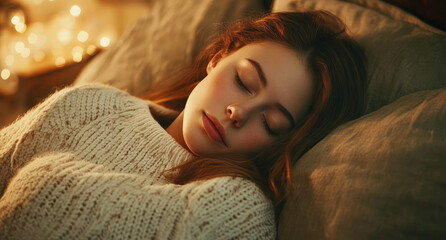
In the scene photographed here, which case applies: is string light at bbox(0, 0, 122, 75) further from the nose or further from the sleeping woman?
the nose

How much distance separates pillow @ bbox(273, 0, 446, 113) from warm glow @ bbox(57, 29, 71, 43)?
2.32m

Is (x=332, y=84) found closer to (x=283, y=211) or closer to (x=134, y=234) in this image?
(x=283, y=211)

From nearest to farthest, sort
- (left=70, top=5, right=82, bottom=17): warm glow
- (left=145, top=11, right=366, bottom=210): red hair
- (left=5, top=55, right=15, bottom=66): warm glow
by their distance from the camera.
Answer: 1. (left=145, top=11, right=366, bottom=210): red hair
2. (left=5, top=55, right=15, bottom=66): warm glow
3. (left=70, top=5, right=82, bottom=17): warm glow

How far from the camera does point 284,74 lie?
88 cm

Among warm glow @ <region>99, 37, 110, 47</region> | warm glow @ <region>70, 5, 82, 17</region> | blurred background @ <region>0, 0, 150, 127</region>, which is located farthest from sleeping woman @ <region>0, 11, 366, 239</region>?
warm glow @ <region>70, 5, 82, 17</region>

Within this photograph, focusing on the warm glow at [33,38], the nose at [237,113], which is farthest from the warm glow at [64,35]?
the nose at [237,113]

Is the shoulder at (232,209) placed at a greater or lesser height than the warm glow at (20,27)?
lesser

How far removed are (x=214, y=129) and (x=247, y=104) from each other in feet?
0.35

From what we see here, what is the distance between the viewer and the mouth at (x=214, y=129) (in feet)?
2.78

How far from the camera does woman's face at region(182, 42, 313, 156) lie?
85 cm

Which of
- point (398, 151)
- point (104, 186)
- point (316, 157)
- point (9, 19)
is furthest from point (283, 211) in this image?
point (9, 19)

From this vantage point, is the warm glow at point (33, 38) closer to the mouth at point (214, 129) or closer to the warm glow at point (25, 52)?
the warm glow at point (25, 52)

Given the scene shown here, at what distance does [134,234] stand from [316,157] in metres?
0.41

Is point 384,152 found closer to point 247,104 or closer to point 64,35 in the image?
point 247,104
